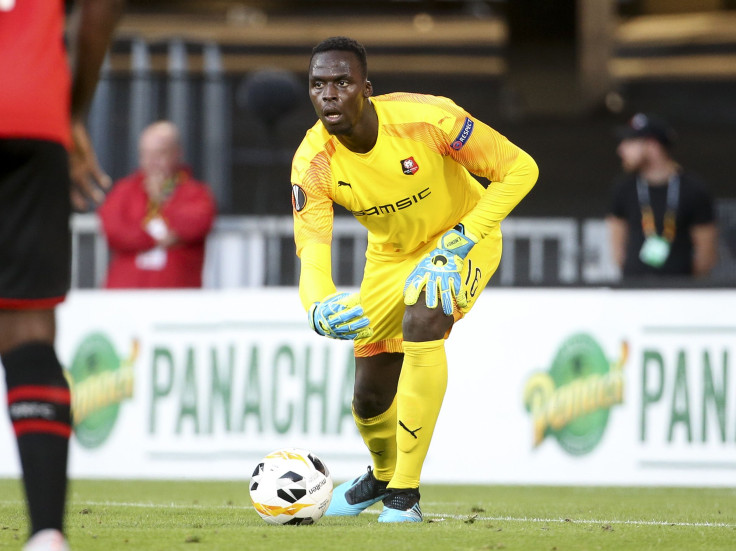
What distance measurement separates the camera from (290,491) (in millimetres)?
5645

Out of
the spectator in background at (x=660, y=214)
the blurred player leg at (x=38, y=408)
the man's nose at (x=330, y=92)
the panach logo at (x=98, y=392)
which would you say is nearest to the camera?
the blurred player leg at (x=38, y=408)

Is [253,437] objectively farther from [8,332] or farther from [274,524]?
[8,332]

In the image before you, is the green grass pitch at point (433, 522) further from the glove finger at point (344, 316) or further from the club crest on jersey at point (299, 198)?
the club crest on jersey at point (299, 198)

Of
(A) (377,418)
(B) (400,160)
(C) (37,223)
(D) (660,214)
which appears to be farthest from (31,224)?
(D) (660,214)

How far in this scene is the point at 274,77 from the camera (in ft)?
36.2

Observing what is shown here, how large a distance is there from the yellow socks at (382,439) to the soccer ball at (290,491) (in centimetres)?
73

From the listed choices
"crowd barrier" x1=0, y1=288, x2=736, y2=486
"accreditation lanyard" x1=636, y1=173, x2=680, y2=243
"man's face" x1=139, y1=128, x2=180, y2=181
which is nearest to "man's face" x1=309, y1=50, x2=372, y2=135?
"crowd barrier" x1=0, y1=288, x2=736, y2=486

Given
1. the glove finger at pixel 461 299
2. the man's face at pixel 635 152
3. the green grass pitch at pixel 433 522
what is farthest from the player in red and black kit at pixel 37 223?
the man's face at pixel 635 152

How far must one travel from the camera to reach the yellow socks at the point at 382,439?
6516 millimetres

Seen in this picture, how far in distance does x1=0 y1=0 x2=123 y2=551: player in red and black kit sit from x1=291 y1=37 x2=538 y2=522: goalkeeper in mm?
1920

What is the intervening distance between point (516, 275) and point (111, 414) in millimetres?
3912

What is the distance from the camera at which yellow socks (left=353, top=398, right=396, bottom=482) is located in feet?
21.4

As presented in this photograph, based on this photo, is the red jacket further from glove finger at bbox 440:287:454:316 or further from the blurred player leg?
the blurred player leg

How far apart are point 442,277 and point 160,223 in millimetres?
5100
